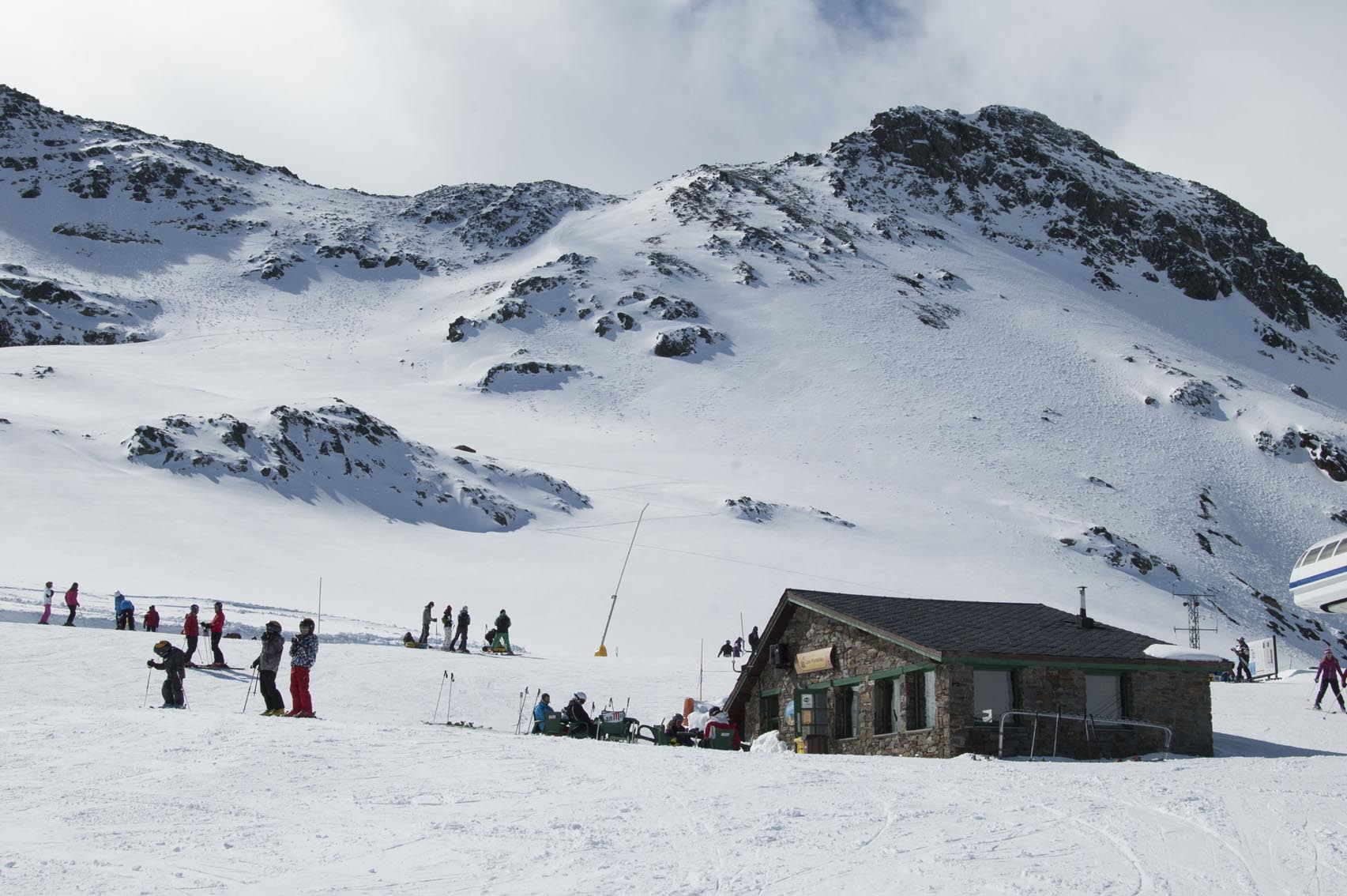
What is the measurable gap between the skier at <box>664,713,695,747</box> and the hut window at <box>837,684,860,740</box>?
2.85 metres

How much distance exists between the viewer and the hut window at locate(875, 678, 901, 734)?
20453mm

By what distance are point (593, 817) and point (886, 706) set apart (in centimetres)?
1132

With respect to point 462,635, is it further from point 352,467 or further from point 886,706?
point 352,467

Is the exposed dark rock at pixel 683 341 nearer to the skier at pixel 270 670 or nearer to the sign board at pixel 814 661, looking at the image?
the sign board at pixel 814 661

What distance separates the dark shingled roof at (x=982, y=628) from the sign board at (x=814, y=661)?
2.90 ft

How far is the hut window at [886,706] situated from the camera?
20453 millimetres

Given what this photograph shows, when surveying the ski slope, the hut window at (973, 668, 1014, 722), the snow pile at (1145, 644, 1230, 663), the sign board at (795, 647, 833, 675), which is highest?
the snow pile at (1145, 644, 1230, 663)

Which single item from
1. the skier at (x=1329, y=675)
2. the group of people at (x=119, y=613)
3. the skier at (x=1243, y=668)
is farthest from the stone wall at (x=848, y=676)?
the skier at (x=1243, y=668)

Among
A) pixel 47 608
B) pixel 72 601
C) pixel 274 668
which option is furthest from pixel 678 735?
pixel 47 608

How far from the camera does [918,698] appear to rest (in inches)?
782

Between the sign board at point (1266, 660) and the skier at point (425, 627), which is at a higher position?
the sign board at point (1266, 660)

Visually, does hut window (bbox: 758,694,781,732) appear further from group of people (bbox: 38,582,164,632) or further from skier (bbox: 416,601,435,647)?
group of people (bbox: 38,582,164,632)

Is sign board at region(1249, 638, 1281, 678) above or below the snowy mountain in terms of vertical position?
below

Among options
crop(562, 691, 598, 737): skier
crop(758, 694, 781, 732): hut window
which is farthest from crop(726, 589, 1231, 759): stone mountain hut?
crop(562, 691, 598, 737): skier
